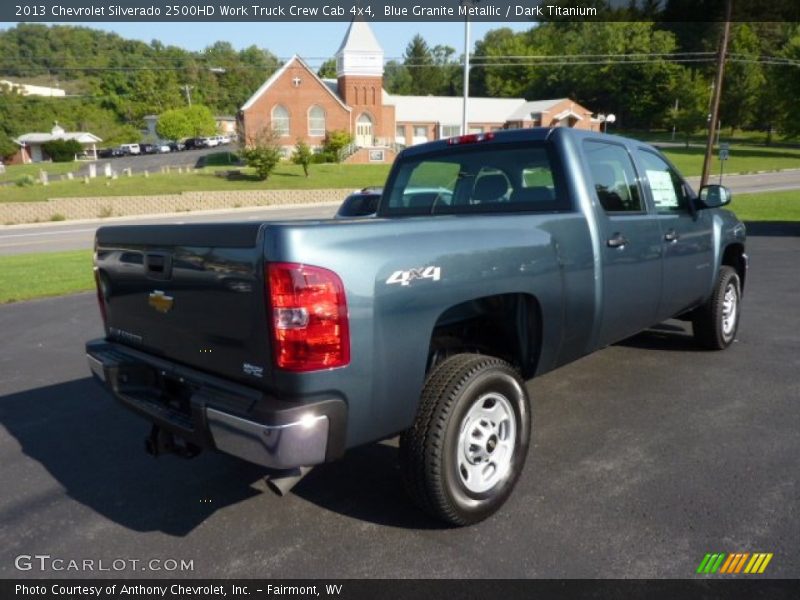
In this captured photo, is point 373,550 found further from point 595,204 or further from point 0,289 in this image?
point 0,289

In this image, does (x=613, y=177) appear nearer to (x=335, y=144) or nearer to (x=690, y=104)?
(x=335, y=144)

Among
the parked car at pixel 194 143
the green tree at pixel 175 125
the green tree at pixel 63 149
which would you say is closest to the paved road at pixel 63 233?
the green tree at pixel 63 149

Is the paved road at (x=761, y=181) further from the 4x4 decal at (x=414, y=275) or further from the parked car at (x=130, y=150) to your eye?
the parked car at (x=130, y=150)

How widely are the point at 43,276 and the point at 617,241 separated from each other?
1149 cm

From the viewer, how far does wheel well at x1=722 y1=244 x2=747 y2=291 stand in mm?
6082

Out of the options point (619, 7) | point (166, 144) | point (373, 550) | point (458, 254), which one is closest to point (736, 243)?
point (458, 254)

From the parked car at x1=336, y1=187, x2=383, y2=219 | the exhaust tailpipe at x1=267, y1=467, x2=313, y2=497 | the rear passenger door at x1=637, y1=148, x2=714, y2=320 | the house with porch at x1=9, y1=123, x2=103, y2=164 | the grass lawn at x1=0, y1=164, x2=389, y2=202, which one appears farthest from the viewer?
the house with porch at x1=9, y1=123, x2=103, y2=164

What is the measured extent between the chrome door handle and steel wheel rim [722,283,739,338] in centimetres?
228

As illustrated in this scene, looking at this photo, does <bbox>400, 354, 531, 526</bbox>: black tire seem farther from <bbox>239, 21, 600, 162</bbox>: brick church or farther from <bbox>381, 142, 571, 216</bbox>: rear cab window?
<bbox>239, 21, 600, 162</bbox>: brick church

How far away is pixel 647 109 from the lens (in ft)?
271

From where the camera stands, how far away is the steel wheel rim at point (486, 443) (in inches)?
121

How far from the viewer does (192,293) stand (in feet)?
9.32

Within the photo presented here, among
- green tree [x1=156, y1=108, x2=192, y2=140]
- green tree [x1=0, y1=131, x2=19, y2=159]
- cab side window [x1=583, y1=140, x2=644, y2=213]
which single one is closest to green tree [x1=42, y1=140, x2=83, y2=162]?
green tree [x1=0, y1=131, x2=19, y2=159]

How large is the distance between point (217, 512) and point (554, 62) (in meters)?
98.2
